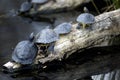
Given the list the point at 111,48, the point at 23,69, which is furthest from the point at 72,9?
the point at 23,69

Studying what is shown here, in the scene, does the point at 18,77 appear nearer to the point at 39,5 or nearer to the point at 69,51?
the point at 69,51

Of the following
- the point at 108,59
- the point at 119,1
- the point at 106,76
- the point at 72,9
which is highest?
the point at 72,9

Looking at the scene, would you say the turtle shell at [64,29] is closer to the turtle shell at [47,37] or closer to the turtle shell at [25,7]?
the turtle shell at [47,37]

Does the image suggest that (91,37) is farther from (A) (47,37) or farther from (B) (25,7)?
(B) (25,7)

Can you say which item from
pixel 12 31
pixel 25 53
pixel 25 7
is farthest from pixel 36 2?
pixel 25 53

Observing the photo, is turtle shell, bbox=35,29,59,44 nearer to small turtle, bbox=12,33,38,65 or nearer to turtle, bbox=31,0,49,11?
small turtle, bbox=12,33,38,65

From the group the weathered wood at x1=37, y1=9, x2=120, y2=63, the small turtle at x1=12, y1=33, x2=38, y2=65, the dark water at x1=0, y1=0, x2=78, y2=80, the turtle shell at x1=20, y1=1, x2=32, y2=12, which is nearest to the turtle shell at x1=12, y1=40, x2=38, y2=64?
the small turtle at x1=12, y1=33, x2=38, y2=65

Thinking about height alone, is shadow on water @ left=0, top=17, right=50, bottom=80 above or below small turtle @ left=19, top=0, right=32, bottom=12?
below
